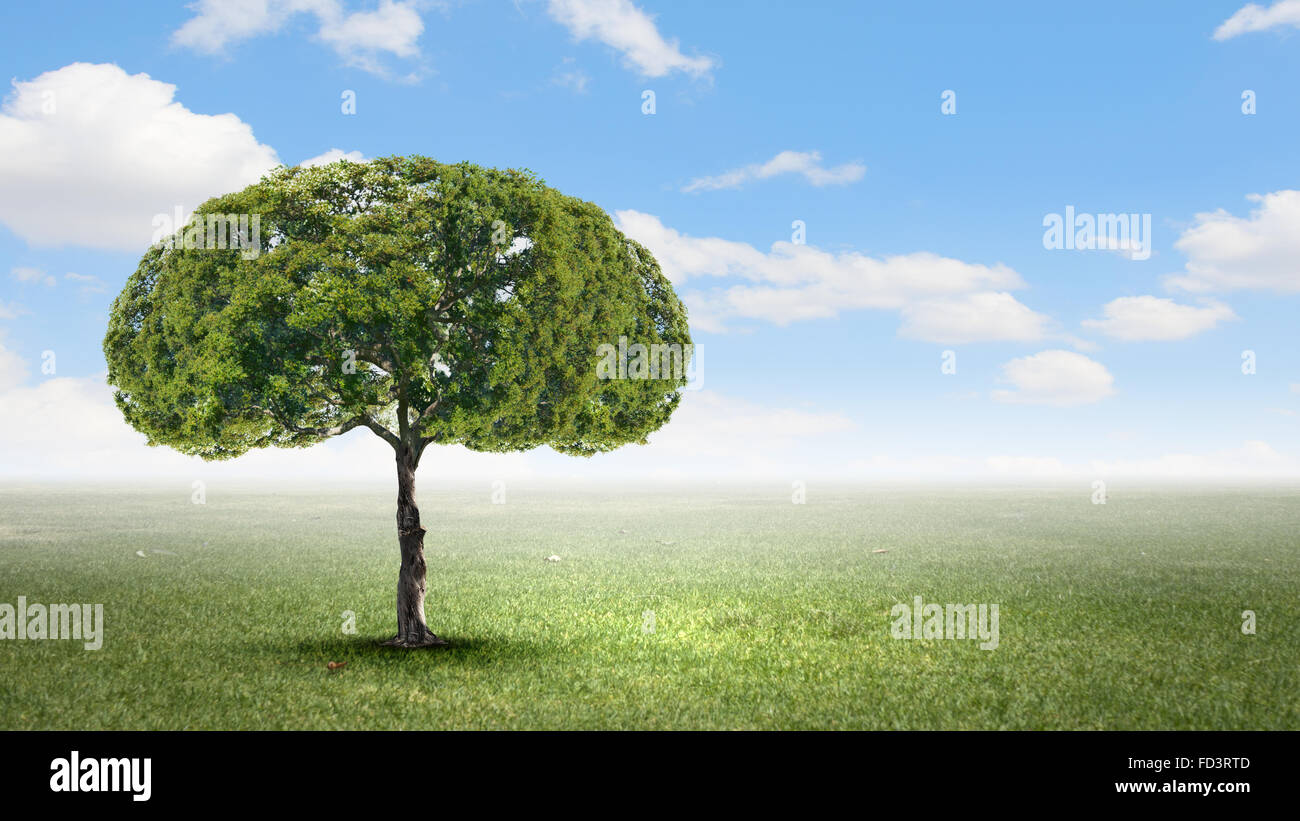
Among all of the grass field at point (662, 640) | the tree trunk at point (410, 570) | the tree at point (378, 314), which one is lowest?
the grass field at point (662, 640)

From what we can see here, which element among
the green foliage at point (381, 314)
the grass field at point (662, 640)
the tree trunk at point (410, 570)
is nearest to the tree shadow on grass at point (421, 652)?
the grass field at point (662, 640)

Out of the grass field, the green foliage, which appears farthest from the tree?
the grass field

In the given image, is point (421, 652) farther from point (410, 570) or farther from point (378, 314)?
point (378, 314)

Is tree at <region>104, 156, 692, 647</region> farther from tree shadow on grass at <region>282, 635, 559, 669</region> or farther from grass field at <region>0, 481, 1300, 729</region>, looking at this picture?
grass field at <region>0, 481, 1300, 729</region>

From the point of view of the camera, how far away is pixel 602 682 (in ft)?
54.3

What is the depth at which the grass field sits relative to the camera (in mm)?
14609

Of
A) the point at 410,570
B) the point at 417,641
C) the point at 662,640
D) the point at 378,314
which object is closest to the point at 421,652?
the point at 417,641

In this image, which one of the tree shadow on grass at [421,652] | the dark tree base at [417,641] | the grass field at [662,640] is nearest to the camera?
the grass field at [662,640]

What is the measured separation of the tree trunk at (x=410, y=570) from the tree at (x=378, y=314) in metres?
0.15

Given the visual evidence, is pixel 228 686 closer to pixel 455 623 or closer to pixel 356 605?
pixel 455 623

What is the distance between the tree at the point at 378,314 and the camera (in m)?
16.0

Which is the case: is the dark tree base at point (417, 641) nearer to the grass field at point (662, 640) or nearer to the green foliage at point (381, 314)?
the grass field at point (662, 640)
